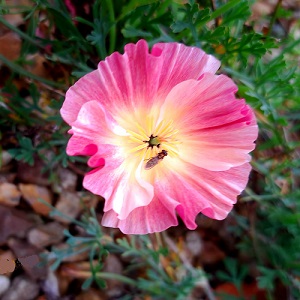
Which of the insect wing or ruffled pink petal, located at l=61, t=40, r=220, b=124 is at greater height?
ruffled pink petal, located at l=61, t=40, r=220, b=124

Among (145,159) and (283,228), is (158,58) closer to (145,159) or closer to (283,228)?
(145,159)

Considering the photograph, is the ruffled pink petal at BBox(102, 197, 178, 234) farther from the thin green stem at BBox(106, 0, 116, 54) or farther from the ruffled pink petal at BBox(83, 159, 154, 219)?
the thin green stem at BBox(106, 0, 116, 54)

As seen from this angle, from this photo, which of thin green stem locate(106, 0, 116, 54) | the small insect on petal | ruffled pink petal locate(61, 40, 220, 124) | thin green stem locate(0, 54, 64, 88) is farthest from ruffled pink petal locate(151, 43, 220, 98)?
thin green stem locate(0, 54, 64, 88)

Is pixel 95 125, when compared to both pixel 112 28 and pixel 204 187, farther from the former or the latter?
pixel 112 28

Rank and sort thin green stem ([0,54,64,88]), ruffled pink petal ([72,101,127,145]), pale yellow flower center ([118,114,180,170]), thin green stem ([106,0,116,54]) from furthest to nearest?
thin green stem ([0,54,64,88]), thin green stem ([106,0,116,54]), pale yellow flower center ([118,114,180,170]), ruffled pink petal ([72,101,127,145])

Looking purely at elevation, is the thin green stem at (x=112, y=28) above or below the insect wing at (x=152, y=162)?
above

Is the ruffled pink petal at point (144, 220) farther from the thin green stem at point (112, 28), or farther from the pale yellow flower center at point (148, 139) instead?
the thin green stem at point (112, 28)

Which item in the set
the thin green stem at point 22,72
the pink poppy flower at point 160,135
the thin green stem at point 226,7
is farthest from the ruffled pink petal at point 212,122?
the thin green stem at point 22,72

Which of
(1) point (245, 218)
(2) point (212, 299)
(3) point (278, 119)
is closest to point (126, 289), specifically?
(2) point (212, 299)
